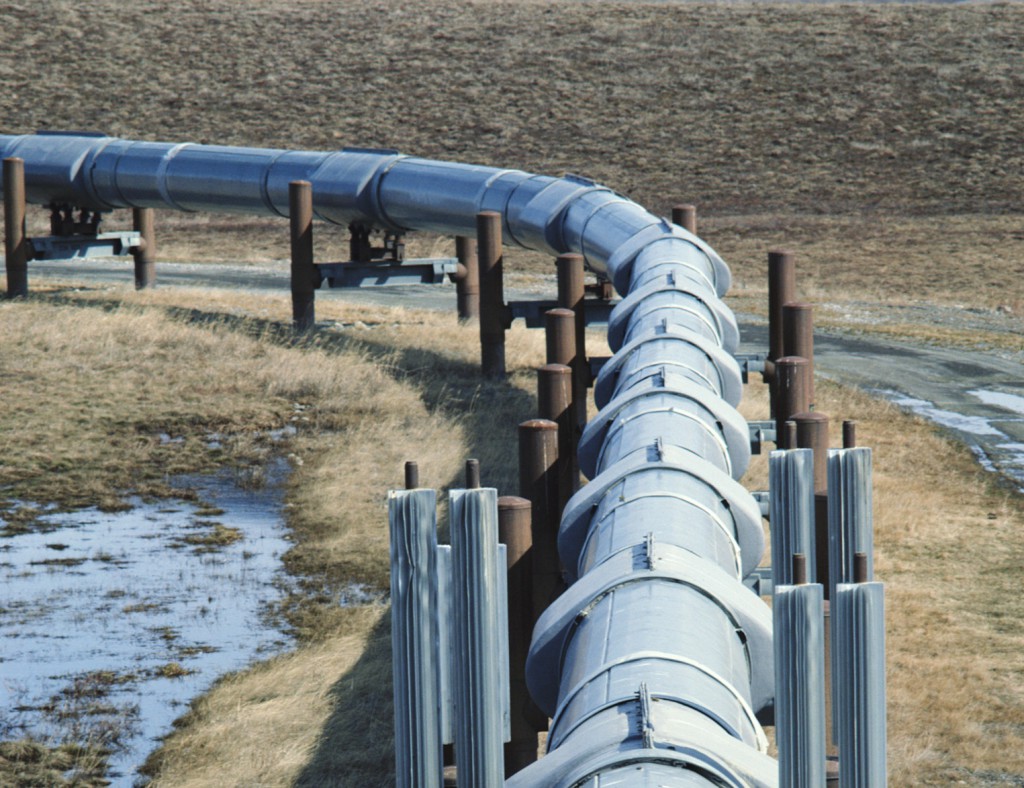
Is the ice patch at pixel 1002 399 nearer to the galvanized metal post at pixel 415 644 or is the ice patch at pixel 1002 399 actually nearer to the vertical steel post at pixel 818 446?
the vertical steel post at pixel 818 446

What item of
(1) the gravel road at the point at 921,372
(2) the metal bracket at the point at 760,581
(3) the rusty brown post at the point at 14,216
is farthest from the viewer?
(3) the rusty brown post at the point at 14,216

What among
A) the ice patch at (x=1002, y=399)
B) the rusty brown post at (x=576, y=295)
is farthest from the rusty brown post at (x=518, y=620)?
the ice patch at (x=1002, y=399)

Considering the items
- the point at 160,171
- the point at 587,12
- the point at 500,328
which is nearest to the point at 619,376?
the point at 500,328

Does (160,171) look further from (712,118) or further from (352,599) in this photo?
(712,118)

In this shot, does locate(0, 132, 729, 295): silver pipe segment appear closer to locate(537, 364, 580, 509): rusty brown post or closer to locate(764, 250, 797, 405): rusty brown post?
locate(764, 250, 797, 405): rusty brown post

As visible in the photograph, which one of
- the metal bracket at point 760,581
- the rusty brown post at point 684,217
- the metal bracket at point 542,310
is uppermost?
the rusty brown post at point 684,217

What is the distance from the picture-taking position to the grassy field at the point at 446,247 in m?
9.97

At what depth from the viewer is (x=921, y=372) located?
21.1 meters

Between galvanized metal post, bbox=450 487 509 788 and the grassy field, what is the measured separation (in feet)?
13.2

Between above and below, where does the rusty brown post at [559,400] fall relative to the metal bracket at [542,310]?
below

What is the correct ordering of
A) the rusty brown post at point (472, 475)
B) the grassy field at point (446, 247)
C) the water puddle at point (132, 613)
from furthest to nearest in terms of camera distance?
the grassy field at point (446, 247) < the water puddle at point (132, 613) < the rusty brown post at point (472, 475)

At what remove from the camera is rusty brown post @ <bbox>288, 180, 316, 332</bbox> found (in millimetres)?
20406

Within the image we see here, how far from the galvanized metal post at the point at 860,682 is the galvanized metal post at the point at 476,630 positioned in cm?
113

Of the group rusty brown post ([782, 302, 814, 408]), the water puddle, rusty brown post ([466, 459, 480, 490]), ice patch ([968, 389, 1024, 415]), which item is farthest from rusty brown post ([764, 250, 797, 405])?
rusty brown post ([466, 459, 480, 490])
